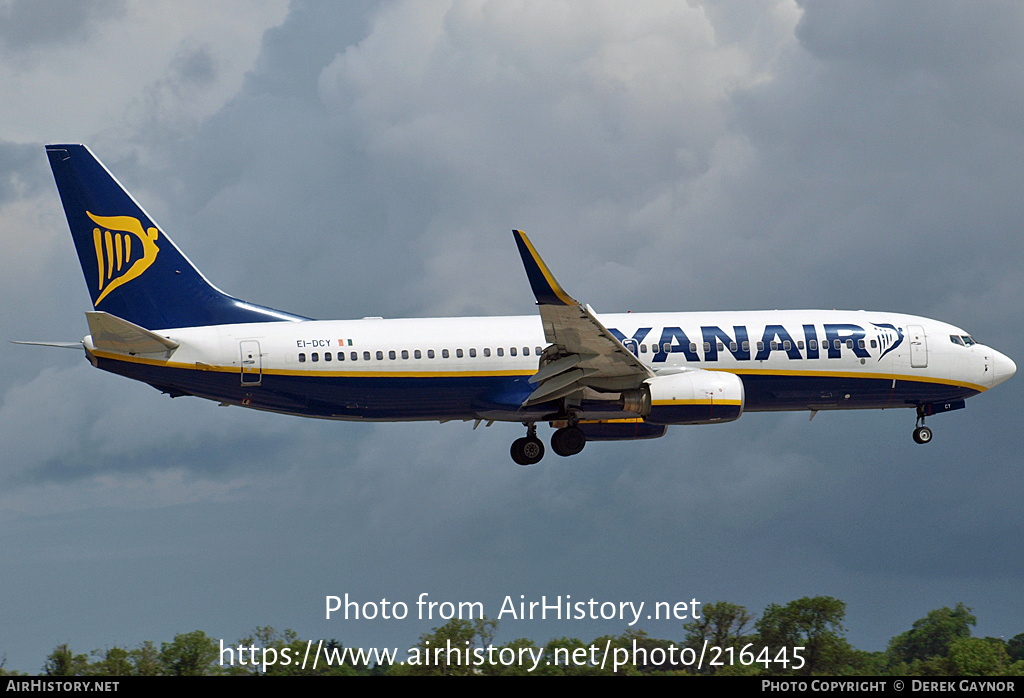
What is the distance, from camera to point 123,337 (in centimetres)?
4194

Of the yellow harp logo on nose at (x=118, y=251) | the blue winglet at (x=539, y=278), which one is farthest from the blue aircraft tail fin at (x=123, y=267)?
the blue winglet at (x=539, y=278)

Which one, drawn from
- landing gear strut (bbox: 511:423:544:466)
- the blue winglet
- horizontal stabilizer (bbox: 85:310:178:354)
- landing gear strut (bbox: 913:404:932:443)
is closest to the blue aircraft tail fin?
horizontal stabilizer (bbox: 85:310:178:354)

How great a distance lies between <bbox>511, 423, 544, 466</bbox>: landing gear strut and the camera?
4778 cm

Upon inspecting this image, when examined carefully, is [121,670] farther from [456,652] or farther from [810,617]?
[810,617]

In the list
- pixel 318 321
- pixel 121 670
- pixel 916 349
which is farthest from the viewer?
pixel 121 670

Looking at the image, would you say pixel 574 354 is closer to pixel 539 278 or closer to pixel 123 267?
pixel 539 278

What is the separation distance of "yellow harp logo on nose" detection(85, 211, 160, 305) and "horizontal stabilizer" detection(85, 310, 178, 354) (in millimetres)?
4065

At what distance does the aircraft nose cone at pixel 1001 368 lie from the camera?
50938 millimetres

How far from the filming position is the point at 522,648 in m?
63.2

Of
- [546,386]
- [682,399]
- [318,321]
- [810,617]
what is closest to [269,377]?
[318,321]

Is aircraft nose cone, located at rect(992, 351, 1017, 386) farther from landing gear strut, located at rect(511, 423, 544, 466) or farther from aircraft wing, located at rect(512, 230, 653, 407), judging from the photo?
landing gear strut, located at rect(511, 423, 544, 466)

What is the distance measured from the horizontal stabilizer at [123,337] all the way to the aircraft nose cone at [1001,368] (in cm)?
3355

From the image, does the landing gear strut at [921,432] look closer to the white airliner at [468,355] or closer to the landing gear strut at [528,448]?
the white airliner at [468,355]

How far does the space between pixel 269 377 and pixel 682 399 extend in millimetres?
15076
